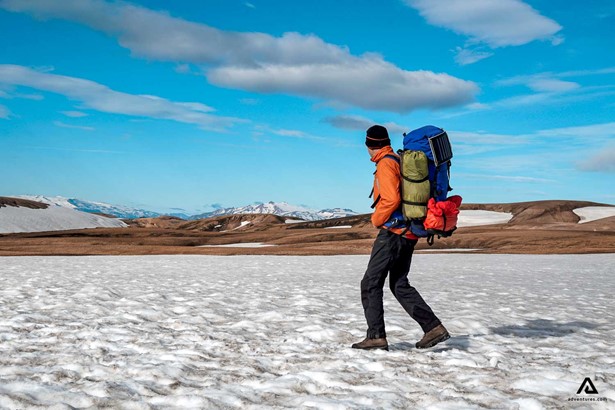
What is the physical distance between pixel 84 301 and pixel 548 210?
115994mm

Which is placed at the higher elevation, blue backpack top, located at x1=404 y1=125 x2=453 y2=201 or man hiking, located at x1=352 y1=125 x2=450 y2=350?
blue backpack top, located at x1=404 y1=125 x2=453 y2=201

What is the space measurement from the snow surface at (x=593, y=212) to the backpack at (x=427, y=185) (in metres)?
111

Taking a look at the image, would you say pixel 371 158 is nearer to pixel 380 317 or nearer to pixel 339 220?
pixel 380 317

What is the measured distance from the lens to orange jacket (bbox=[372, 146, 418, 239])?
7.32 metres

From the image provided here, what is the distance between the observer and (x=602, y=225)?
7356 centimetres

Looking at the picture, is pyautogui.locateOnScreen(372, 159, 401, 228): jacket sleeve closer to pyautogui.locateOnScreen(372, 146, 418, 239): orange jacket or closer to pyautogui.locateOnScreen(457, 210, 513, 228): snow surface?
pyautogui.locateOnScreen(372, 146, 418, 239): orange jacket

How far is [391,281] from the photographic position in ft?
26.3

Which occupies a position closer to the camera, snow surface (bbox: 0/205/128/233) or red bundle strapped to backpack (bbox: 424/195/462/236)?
red bundle strapped to backpack (bbox: 424/195/462/236)

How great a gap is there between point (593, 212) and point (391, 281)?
119 m

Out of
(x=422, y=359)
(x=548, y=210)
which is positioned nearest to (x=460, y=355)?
(x=422, y=359)

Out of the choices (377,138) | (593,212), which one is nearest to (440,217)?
(377,138)

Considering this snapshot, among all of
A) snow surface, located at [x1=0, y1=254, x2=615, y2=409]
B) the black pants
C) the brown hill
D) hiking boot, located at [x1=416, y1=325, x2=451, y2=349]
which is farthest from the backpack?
the brown hill

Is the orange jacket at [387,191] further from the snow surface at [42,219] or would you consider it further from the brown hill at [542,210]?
the snow surface at [42,219]
